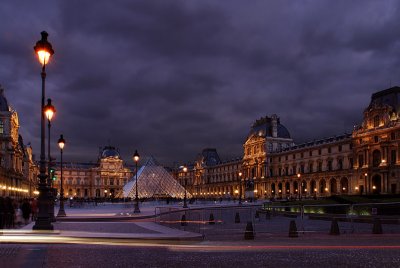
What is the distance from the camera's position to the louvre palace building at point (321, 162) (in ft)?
253

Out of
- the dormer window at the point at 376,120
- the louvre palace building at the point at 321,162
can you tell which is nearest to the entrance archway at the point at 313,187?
the louvre palace building at the point at 321,162

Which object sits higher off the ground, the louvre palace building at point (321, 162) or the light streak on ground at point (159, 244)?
the louvre palace building at point (321, 162)

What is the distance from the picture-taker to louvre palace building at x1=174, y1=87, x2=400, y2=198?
77.1m

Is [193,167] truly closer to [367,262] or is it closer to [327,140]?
[327,140]

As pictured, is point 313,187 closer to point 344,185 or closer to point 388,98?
point 344,185

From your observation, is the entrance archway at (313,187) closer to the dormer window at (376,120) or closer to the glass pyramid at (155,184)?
the dormer window at (376,120)

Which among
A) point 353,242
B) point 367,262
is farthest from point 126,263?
point 353,242

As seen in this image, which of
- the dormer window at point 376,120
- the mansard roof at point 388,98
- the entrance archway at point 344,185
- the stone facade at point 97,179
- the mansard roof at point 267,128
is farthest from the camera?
the stone facade at point 97,179

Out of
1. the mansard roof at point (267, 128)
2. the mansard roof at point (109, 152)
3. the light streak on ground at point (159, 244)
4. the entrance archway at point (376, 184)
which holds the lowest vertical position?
the light streak on ground at point (159, 244)

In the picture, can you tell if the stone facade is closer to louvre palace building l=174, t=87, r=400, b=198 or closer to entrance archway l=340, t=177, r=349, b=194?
louvre palace building l=174, t=87, r=400, b=198

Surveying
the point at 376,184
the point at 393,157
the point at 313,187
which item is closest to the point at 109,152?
the point at 313,187

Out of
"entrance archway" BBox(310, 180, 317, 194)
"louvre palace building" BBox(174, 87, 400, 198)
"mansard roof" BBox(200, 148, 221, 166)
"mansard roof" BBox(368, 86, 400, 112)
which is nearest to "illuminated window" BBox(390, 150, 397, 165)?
"louvre palace building" BBox(174, 87, 400, 198)

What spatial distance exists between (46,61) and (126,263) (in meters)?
9.53

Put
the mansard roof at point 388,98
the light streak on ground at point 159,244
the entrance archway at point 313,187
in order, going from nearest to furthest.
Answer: the light streak on ground at point 159,244 → the mansard roof at point 388,98 → the entrance archway at point 313,187
